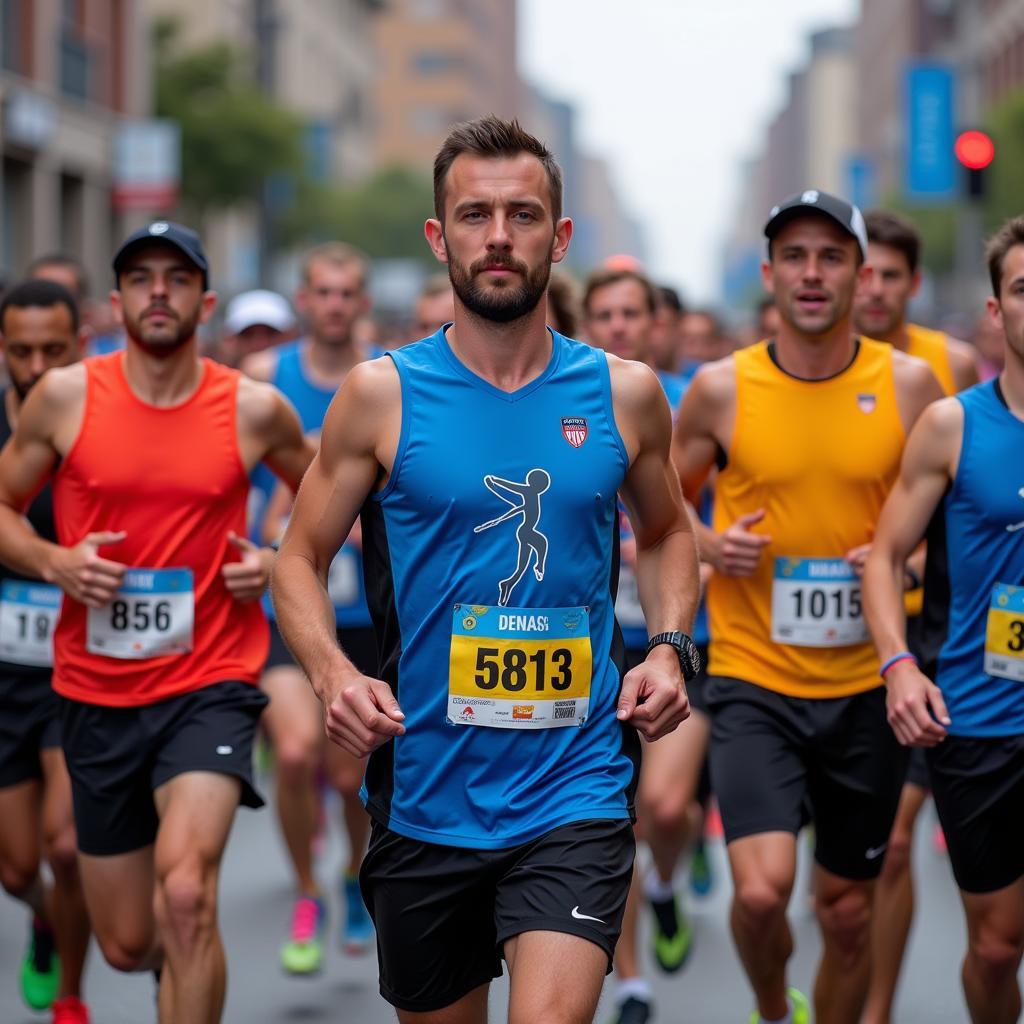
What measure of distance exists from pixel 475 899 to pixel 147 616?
176cm

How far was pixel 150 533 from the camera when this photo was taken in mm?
5609

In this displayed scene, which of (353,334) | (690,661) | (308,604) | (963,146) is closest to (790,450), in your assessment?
(690,661)

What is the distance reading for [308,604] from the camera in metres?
4.25

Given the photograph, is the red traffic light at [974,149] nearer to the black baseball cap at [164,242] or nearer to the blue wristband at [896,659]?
the black baseball cap at [164,242]

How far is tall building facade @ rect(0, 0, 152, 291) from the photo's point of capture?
3080cm

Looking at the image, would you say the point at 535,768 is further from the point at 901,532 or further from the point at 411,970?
the point at 901,532

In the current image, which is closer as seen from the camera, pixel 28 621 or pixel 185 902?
pixel 185 902

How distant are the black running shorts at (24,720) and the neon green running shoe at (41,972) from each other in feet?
1.84

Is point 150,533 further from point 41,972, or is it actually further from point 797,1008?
point 797,1008

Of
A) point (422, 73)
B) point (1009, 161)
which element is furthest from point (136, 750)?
point (422, 73)

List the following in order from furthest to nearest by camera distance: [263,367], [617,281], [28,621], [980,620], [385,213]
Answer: [385,213]
[263,367]
[617,281]
[28,621]
[980,620]

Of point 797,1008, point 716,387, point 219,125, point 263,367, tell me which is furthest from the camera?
point 219,125

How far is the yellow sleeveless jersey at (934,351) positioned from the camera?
6809 millimetres

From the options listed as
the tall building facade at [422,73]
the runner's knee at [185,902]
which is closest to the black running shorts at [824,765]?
the runner's knee at [185,902]
